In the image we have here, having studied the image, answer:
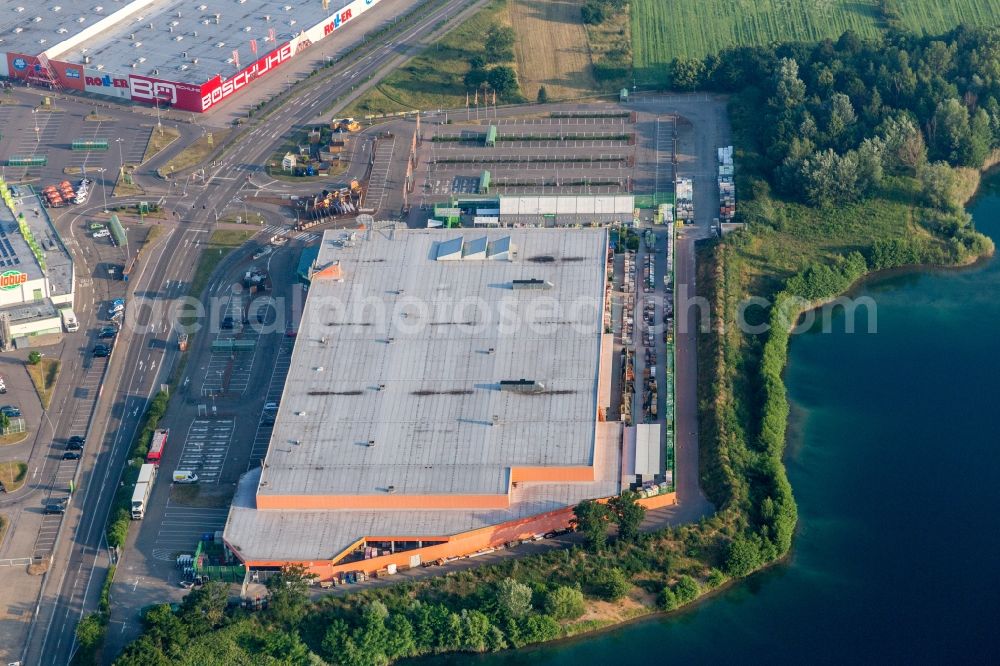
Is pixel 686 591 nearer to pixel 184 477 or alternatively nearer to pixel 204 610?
pixel 204 610

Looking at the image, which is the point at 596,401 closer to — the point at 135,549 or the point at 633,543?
the point at 633,543

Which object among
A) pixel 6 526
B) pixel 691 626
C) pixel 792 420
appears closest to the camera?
pixel 691 626

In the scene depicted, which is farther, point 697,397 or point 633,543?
point 697,397

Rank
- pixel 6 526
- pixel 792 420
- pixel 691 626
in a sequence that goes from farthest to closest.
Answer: pixel 792 420
pixel 6 526
pixel 691 626

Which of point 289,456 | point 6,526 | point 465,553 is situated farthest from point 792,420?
point 6,526

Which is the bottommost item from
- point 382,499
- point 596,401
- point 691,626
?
point 691,626

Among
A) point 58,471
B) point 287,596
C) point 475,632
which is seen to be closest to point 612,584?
point 475,632
